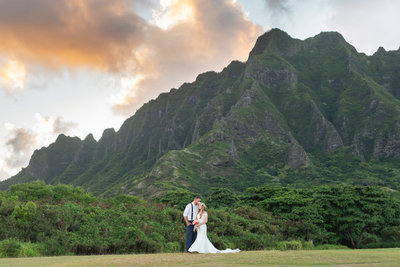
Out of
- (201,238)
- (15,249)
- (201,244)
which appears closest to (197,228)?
(201,238)

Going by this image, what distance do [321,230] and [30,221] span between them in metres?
26.2

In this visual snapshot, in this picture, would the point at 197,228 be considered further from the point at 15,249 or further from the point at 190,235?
the point at 15,249

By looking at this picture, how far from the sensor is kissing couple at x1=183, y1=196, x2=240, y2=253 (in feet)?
54.6

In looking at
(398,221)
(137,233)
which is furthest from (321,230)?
(137,233)

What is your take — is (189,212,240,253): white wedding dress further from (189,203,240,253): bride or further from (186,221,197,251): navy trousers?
(186,221,197,251): navy trousers

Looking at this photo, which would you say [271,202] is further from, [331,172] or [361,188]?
[331,172]

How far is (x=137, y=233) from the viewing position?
20.9 meters

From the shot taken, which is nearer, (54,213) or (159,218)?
(54,213)

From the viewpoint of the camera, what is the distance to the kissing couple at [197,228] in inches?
655

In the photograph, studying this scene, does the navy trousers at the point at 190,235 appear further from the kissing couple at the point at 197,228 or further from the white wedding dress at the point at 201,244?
the white wedding dress at the point at 201,244

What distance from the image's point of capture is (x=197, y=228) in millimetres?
16906

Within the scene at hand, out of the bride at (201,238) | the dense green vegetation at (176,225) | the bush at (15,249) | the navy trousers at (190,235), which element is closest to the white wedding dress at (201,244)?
the bride at (201,238)

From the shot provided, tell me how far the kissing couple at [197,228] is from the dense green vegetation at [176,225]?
4173mm

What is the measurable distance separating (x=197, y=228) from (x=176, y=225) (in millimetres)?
7816
